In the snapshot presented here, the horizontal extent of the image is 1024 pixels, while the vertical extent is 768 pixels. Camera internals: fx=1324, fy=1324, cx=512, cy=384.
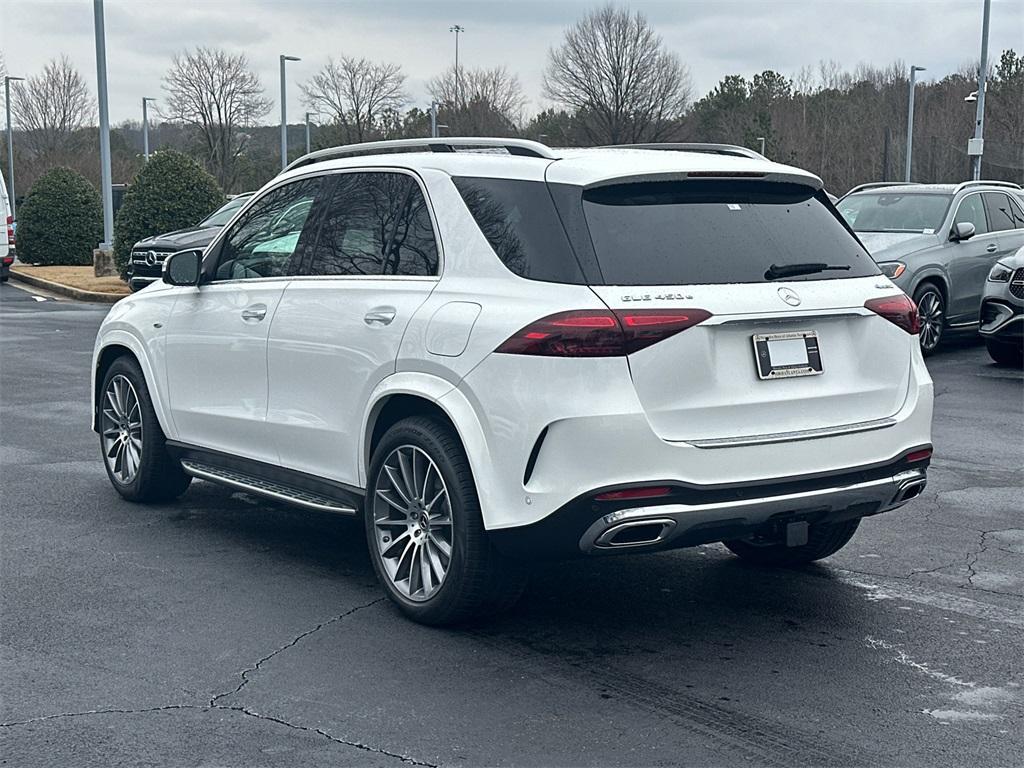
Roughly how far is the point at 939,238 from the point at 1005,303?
6.85ft

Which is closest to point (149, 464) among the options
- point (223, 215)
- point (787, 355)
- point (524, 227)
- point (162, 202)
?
point (524, 227)

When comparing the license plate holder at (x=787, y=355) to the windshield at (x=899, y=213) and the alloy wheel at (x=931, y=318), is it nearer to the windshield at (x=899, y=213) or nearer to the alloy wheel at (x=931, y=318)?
the alloy wheel at (x=931, y=318)

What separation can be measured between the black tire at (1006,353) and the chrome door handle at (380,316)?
9796mm

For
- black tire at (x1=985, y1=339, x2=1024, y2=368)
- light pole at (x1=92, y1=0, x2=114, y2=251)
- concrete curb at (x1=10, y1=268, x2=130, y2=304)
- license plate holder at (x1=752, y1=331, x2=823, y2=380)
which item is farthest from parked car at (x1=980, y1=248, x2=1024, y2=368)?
light pole at (x1=92, y1=0, x2=114, y2=251)

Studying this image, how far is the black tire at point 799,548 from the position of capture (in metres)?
5.74

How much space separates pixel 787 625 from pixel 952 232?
10.6m

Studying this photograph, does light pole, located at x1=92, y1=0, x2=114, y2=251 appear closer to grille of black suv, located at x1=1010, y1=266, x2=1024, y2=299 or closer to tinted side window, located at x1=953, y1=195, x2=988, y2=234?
tinted side window, located at x1=953, y1=195, x2=988, y2=234

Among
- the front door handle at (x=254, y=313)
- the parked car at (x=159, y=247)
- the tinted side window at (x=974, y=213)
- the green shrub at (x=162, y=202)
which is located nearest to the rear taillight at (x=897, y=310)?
the front door handle at (x=254, y=313)

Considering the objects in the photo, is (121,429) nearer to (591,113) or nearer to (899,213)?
(899,213)

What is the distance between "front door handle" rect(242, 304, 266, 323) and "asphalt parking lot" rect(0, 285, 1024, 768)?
1.10 m

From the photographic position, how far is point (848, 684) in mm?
4449

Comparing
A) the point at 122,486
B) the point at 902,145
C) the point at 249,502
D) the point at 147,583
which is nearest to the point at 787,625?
the point at 147,583

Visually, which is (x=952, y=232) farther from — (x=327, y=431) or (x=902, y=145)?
(x=902, y=145)

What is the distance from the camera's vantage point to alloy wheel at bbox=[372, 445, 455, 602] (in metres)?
4.97
